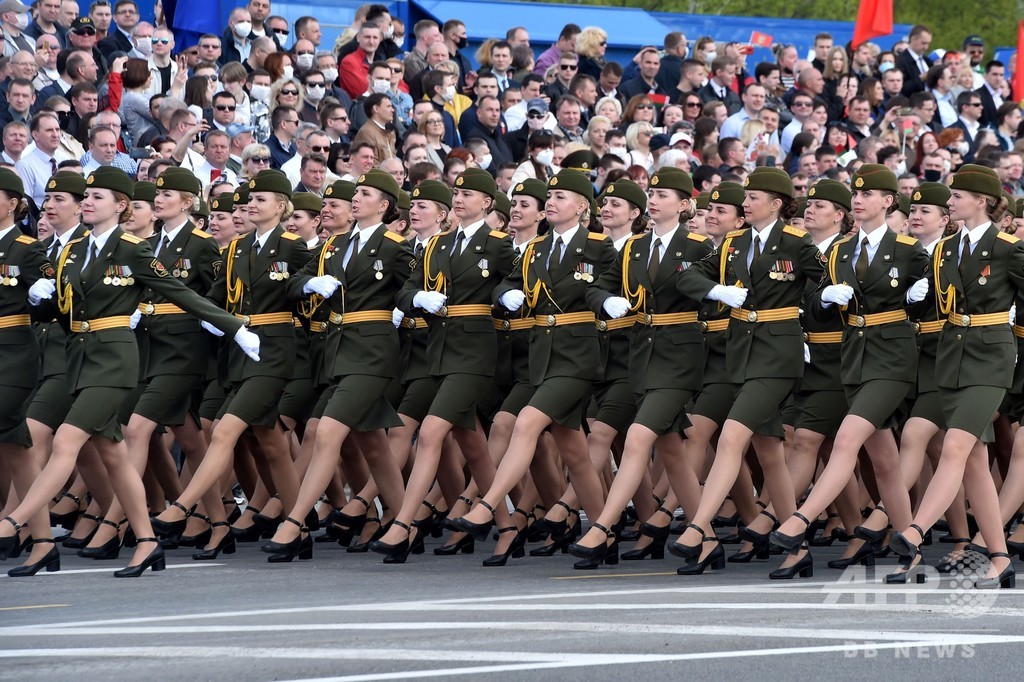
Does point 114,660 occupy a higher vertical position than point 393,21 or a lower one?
lower

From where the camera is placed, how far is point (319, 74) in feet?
53.5

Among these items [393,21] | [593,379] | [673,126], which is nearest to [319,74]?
[393,21]

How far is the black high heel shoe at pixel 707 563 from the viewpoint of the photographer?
9742mm

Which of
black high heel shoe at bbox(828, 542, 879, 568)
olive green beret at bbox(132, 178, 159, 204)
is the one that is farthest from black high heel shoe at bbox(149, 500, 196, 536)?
black high heel shoe at bbox(828, 542, 879, 568)

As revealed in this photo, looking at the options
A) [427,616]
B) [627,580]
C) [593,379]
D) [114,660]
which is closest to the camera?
[114,660]

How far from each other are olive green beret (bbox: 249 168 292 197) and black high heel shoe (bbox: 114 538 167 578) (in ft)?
7.47

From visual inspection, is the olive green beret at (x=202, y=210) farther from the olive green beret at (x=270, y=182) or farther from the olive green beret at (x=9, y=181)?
the olive green beret at (x=9, y=181)

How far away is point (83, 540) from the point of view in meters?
11.1

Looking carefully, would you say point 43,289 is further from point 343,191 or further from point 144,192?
point 343,191

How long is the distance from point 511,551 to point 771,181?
Result: 96.4 inches

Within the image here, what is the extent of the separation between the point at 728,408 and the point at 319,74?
23.2 feet

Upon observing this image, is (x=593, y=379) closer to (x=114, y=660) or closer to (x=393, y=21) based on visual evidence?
(x=114, y=660)

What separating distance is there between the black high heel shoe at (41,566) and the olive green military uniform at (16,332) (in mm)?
637

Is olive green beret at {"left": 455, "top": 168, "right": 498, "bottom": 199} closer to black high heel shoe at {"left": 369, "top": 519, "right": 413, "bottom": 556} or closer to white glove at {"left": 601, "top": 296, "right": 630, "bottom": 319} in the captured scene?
white glove at {"left": 601, "top": 296, "right": 630, "bottom": 319}
